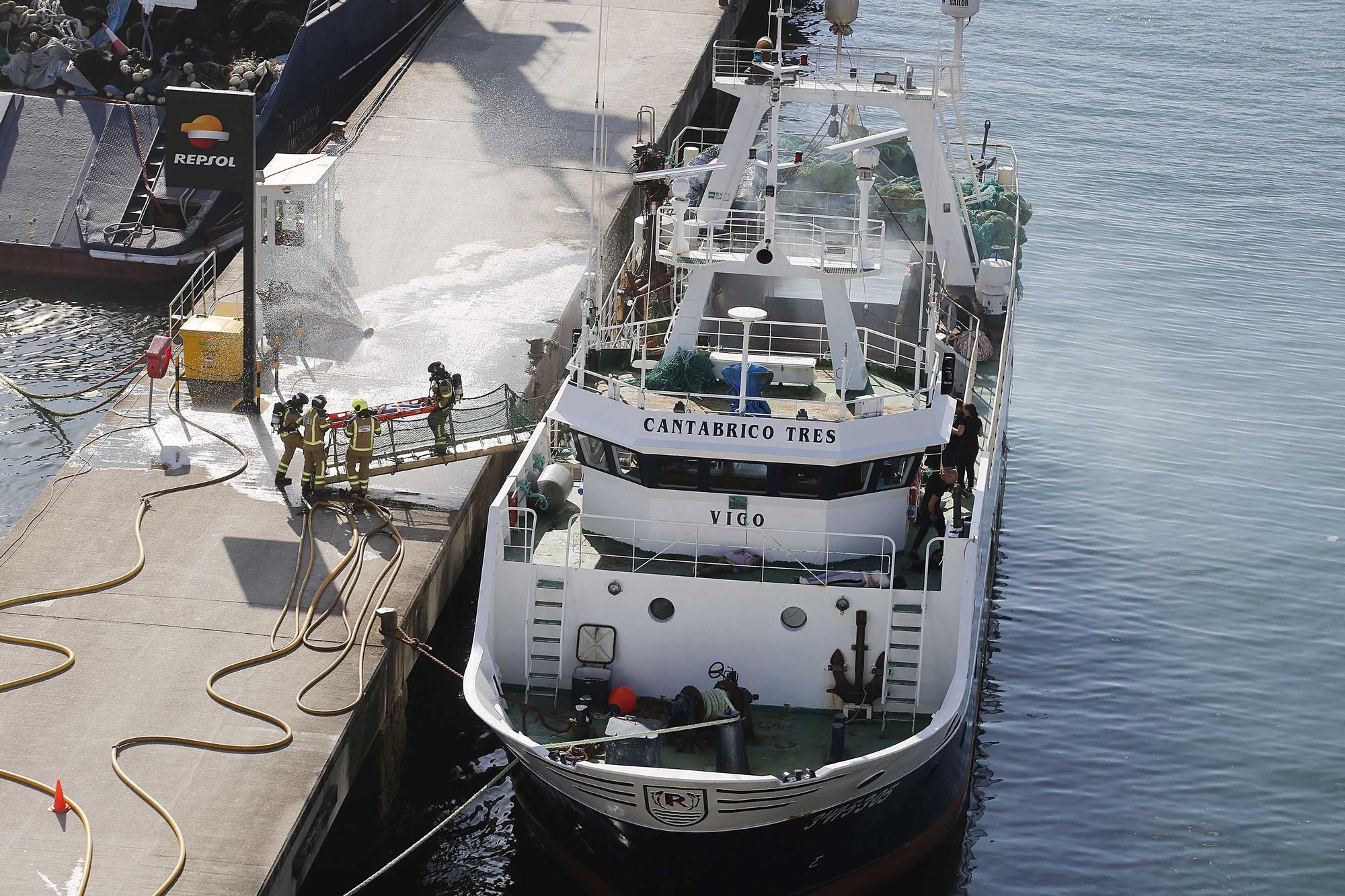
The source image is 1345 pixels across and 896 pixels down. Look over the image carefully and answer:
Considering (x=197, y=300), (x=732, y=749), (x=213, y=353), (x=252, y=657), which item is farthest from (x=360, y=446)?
(x=197, y=300)

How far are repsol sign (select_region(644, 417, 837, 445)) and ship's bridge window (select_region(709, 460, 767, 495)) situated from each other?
397mm

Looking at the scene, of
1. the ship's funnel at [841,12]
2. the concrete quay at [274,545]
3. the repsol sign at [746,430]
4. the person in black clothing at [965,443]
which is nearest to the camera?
the concrete quay at [274,545]

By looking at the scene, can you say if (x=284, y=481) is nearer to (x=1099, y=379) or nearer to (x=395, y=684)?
(x=395, y=684)

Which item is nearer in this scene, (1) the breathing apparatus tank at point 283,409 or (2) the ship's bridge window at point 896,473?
(2) the ship's bridge window at point 896,473

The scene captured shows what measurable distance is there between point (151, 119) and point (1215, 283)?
86.8 ft

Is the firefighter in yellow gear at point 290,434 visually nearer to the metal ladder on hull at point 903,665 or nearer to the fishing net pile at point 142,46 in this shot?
the metal ladder on hull at point 903,665

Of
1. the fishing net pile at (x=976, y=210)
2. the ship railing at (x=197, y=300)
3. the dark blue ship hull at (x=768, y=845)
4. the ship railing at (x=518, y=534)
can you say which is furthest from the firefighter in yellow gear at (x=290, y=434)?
the fishing net pile at (x=976, y=210)

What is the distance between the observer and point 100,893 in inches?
512

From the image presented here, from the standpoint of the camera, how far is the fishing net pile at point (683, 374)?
1756 centimetres

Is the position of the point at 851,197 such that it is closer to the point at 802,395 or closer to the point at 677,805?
the point at 802,395

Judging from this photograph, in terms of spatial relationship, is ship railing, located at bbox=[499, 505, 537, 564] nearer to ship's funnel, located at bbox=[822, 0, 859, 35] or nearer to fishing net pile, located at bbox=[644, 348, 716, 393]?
fishing net pile, located at bbox=[644, 348, 716, 393]

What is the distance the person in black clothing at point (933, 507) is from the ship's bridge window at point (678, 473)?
2.70 meters

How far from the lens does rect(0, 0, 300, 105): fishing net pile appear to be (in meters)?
35.6

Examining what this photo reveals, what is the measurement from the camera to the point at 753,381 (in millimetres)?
17422
